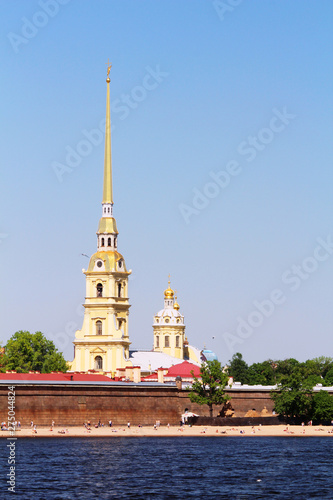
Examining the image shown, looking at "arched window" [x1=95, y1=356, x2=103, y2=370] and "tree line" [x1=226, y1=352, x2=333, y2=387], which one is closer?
"arched window" [x1=95, y1=356, x2=103, y2=370]

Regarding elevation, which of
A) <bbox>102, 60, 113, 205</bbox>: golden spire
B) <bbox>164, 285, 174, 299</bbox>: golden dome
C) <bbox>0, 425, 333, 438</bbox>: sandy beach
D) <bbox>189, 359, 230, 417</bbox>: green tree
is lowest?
<bbox>0, 425, 333, 438</bbox>: sandy beach

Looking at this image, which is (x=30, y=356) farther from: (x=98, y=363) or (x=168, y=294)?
(x=168, y=294)

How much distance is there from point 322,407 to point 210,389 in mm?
12540

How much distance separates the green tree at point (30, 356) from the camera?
13325 cm

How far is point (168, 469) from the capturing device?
3002 inches

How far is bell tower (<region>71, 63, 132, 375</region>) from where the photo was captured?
457 feet

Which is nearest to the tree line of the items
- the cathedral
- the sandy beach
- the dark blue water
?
the cathedral

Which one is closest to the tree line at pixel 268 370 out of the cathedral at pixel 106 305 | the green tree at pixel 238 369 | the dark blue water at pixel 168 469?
the green tree at pixel 238 369

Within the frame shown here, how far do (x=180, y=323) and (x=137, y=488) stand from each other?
10543cm

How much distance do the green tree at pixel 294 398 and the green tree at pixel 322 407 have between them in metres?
0.63

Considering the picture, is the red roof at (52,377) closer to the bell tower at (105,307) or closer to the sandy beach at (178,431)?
the sandy beach at (178,431)

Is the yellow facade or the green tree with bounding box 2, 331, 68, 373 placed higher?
the yellow facade

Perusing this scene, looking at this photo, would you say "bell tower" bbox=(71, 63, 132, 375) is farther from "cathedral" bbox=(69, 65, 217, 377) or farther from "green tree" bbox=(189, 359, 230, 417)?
"green tree" bbox=(189, 359, 230, 417)

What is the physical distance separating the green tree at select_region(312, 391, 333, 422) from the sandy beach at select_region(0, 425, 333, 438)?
2131 mm
